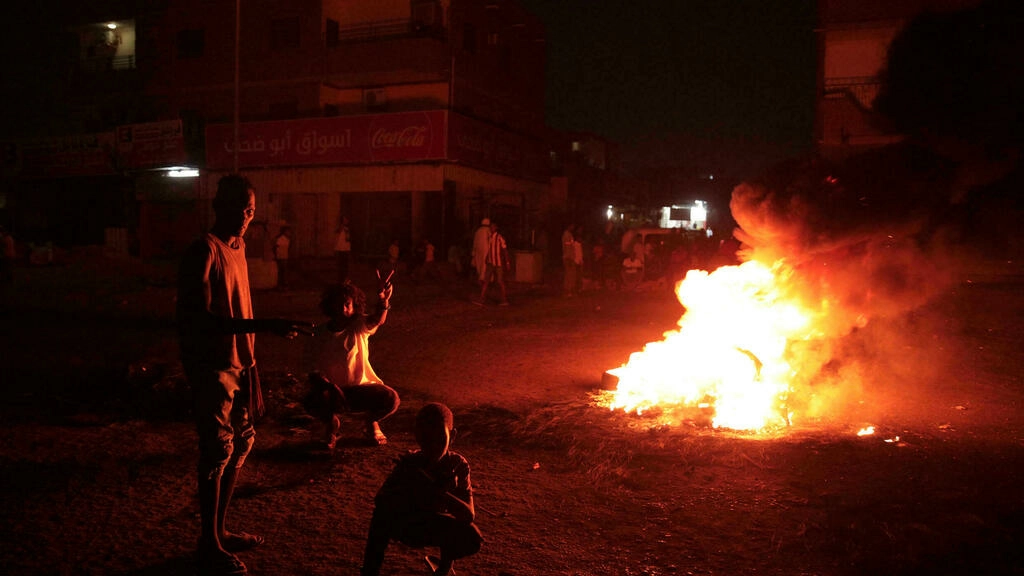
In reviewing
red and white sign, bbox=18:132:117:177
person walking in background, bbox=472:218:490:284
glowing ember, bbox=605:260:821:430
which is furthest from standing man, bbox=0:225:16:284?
red and white sign, bbox=18:132:117:177

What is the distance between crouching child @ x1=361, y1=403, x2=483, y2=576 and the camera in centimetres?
353

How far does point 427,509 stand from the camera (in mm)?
3553

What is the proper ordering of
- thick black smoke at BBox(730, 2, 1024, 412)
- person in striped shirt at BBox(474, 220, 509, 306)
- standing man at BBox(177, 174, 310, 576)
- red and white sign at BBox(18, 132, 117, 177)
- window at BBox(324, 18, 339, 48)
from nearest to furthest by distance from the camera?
standing man at BBox(177, 174, 310, 576) → thick black smoke at BBox(730, 2, 1024, 412) → person in striped shirt at BBox(474, 220, 509, 306) → window at BBox(324, 18, 339, 48) → red and white sign at BBox(18, 132, 117, 177)

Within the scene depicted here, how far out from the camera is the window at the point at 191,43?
3022 cm

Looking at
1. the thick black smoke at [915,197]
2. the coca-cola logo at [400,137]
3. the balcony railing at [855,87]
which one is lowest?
the thick black smoke at [915,197]

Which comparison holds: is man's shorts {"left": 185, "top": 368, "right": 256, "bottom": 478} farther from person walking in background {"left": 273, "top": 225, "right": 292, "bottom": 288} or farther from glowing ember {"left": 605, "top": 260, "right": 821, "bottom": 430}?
person walking in background {"left": 273, "top": 225, "right": 292, "bottom": 288}

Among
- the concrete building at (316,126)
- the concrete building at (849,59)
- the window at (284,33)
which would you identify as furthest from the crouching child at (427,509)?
the window at (284,33)

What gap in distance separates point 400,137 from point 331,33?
772cm

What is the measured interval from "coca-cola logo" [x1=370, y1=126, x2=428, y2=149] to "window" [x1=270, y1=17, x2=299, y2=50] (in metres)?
7.56

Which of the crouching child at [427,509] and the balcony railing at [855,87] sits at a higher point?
the balcony railing at [855,87]

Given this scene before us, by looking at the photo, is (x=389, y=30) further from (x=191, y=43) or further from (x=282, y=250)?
(x=282, y=250)

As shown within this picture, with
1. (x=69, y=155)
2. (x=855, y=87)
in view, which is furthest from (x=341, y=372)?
(x=69, y=155)

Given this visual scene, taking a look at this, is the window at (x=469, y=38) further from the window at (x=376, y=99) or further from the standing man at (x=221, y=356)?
the standing man at (x=221, y=356)

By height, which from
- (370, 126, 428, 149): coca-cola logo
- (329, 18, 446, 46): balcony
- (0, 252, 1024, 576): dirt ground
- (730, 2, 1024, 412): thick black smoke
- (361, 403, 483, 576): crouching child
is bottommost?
(0, 252, 1024, 576): dirt ground
